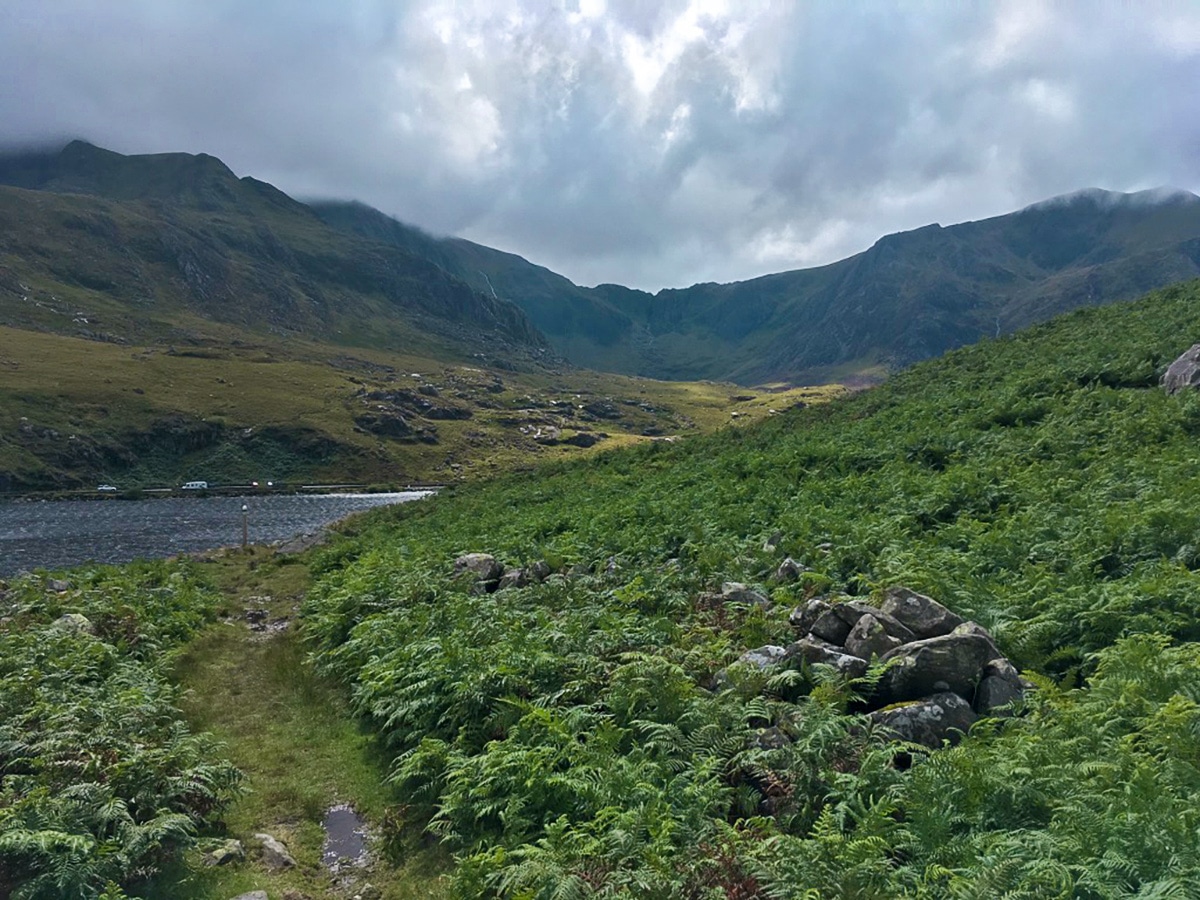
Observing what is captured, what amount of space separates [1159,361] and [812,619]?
22755mm

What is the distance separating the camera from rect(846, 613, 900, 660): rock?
1003cm

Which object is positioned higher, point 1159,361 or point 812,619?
point 1159,361

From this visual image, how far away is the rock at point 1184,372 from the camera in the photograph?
22.0 m

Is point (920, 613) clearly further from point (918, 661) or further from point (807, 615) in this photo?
point (807, 615)

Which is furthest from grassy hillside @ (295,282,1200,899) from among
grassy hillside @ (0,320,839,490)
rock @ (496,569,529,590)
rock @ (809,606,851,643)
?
grassy hillside @ (0,320,839,490)

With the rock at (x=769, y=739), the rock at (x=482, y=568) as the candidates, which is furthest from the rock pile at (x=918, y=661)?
the rock at (x=482, y=568)

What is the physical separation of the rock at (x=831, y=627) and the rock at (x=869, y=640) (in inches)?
21.3

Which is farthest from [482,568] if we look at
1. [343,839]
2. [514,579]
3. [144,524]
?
[144,524]

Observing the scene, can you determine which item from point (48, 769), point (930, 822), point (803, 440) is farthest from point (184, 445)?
point (930, 822)

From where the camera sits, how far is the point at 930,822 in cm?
652

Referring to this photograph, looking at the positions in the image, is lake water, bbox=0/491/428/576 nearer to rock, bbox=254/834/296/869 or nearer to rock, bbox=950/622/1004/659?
rock, bbox=254/834/296/869

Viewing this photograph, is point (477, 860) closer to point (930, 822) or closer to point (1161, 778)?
point (930, 822)

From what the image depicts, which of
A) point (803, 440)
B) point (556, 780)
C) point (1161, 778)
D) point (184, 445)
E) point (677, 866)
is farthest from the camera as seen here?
point (184, 445)

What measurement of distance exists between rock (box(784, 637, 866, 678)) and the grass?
5.83m
